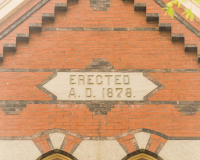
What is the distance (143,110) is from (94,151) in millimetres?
1480

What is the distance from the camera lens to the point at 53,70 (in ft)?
21.6

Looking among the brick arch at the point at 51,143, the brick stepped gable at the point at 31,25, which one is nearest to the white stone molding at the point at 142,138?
the brick arch at the point at 51,143

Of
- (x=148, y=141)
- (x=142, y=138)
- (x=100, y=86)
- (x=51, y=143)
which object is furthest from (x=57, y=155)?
(x=148, y=141)

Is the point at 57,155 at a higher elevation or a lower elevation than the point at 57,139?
lower

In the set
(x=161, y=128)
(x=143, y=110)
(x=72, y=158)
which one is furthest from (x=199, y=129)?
(x=72, y=158)

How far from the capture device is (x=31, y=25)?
656 centimetres

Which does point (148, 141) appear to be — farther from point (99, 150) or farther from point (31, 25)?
point (31, 25)

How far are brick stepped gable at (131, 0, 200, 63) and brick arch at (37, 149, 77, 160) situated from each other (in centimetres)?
372

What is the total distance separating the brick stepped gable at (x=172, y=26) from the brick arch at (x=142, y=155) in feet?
8.10

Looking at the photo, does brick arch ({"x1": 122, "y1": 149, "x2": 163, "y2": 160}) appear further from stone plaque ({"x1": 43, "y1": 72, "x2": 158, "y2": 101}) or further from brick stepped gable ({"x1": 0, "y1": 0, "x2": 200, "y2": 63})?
brick stepped gable ({"x1": 0, "y1": 0, "x2": 200, "y2": 63})

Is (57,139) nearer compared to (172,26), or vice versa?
(57,139)

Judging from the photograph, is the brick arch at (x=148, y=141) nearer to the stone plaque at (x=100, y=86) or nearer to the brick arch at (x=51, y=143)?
the stone plaque at (x=100, y=86)

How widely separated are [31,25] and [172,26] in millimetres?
3399

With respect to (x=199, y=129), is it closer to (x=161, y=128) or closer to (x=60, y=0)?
(x=161, y=128)
